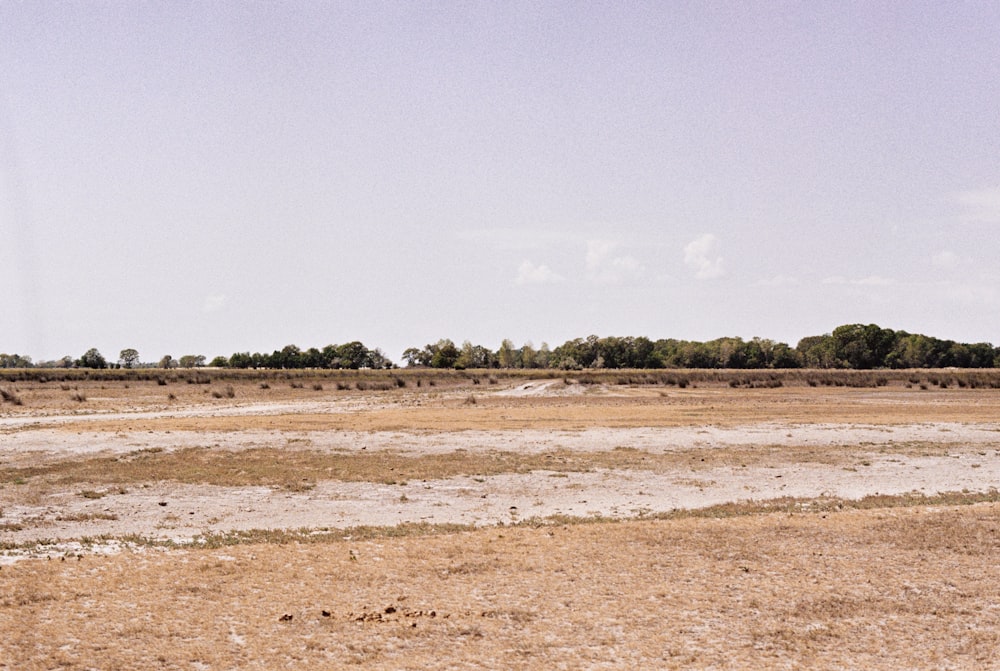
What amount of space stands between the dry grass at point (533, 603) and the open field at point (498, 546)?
0.15 feet

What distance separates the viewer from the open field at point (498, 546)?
9.23m

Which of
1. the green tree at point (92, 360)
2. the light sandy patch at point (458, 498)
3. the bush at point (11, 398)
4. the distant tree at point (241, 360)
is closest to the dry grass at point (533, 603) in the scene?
the light sandy patch at point (458, 498)

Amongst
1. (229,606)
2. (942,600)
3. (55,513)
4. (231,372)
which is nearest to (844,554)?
(942,600)

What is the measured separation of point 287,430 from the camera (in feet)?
103

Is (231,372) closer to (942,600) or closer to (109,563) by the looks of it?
(109,563)

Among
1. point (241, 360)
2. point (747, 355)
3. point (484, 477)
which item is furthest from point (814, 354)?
point (484, 477)

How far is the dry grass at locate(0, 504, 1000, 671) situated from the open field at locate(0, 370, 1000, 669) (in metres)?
0.05

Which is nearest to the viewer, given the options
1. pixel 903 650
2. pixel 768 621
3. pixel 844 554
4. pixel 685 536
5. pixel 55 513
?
pixel 903 650

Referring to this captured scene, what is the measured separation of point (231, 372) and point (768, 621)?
87.5m

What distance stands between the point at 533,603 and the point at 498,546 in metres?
3.19

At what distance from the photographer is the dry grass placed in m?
8.90

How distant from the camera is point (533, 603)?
10.7 metres

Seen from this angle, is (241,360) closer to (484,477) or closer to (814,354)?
(814,354)

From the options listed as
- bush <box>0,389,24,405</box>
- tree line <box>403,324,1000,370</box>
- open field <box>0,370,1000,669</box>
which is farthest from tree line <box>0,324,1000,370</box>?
open field <box>0,370,1000,669</box>
